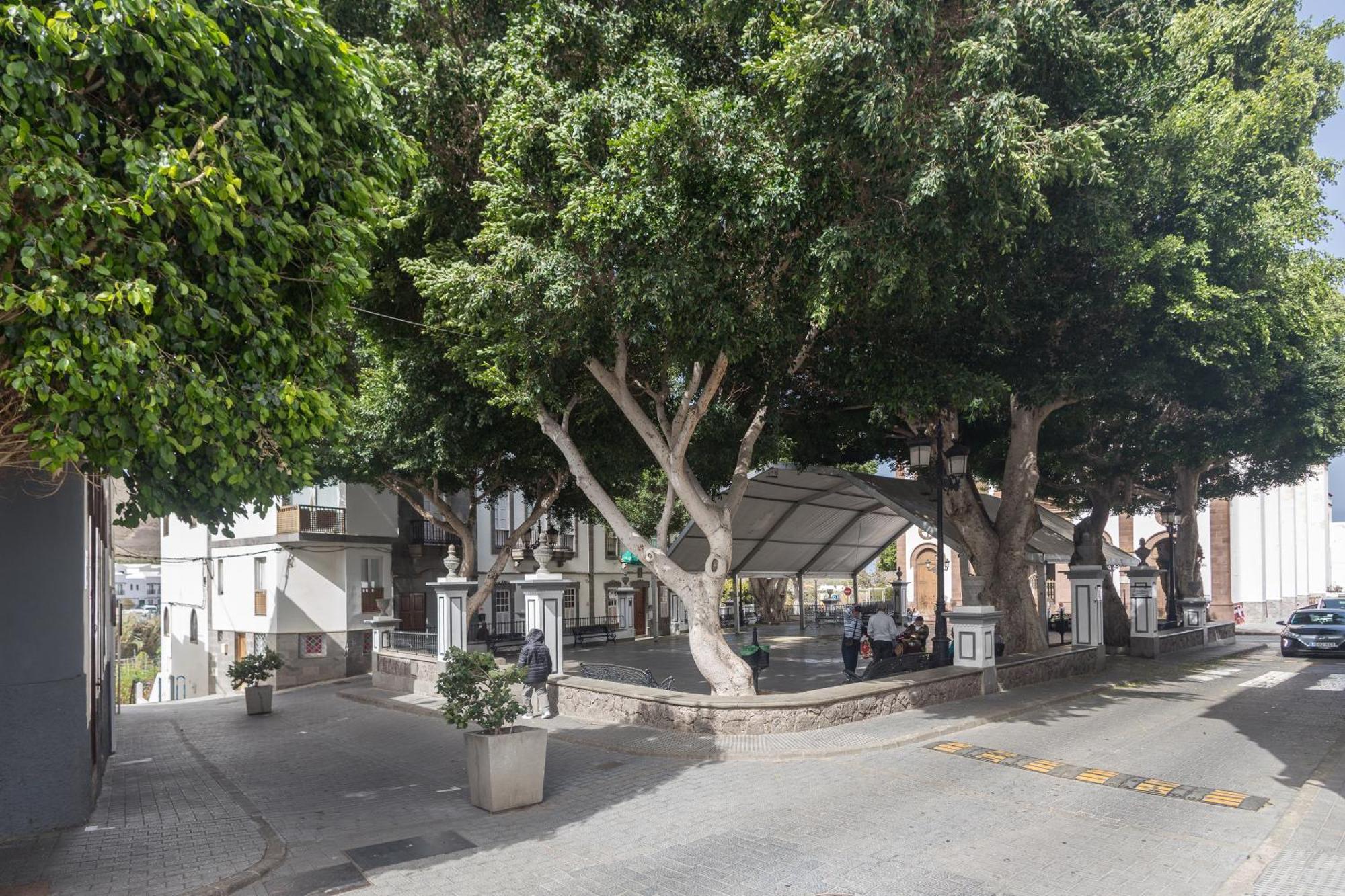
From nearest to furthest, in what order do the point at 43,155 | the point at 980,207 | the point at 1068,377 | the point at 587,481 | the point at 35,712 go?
1. the point at 43,155
2. the point at 35,712
3. the point at 980,207
4. the point at 587,481
5. the point at 1068,377

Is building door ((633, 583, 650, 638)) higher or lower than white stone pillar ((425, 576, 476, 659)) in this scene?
lower

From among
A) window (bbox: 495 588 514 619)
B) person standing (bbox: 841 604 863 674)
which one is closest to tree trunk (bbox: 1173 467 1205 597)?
person standing (bbox: 841 604 863 674)

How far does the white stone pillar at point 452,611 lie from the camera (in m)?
17.2

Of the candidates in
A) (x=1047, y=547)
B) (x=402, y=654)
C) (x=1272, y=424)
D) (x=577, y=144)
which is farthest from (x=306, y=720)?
(x=1272, y=424)

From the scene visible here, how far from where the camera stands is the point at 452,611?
17.3 meters

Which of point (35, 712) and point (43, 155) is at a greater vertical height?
point (43, 155)

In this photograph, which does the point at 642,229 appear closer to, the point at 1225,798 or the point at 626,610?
the point at 1225,798

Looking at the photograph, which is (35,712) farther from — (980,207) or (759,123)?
(980,207)

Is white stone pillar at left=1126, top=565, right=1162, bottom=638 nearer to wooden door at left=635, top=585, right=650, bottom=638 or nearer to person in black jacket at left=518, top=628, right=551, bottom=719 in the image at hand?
person in black jacket at left=518, top=628, right=551, bottom=719

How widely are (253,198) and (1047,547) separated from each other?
2088 centimetres

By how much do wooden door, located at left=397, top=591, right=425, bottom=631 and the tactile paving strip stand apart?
22.4 meters

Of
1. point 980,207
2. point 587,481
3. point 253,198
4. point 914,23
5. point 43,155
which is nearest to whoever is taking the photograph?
point 43,155

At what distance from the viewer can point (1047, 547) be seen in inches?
867

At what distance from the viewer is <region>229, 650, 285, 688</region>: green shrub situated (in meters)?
16.6
